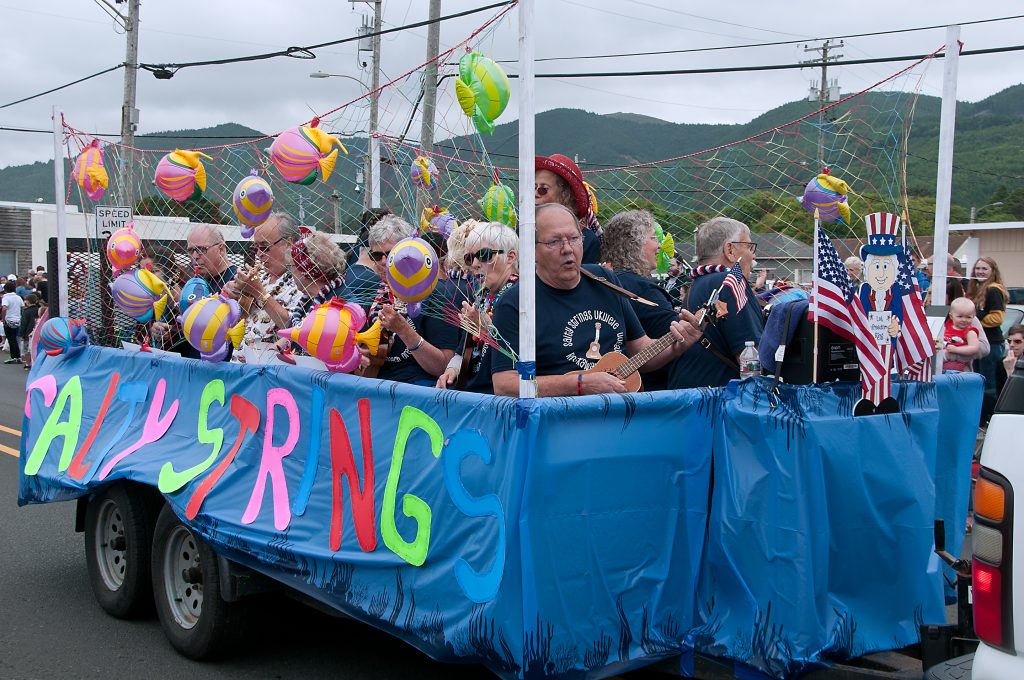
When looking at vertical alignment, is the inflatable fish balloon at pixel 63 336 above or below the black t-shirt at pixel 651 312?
below

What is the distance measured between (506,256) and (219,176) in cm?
222

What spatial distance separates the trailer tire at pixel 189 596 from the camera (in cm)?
464

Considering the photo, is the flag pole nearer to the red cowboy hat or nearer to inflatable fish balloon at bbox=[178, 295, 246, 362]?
the red cowboy hat

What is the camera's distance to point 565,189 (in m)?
5.14

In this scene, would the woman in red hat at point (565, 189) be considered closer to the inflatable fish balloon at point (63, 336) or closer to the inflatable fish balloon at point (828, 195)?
the inflatable fish balloon at point (828, 195)

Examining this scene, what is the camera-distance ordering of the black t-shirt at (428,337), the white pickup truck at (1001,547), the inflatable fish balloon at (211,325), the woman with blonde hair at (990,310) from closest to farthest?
the white pickup truck at (1001,547)
the black t-shirt at (428,337)
the inflatable fish balloon at (211,325)
the woman with blonde hair at (990,310)

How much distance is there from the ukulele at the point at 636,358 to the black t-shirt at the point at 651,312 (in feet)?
1.49

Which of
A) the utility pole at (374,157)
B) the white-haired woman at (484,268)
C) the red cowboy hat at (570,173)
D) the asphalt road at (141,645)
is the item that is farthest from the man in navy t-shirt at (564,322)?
the asphalt road at (141,645)

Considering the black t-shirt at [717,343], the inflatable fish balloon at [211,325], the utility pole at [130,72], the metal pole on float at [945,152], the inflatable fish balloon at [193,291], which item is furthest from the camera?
the utility pole at [130,72]

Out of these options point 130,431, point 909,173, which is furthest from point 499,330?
point 130,431

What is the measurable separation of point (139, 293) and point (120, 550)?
1492mm

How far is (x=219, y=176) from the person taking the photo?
582 centimetres

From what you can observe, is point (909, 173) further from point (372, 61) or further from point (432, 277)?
point (372, 61)

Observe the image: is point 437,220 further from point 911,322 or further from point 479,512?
point 911,322
